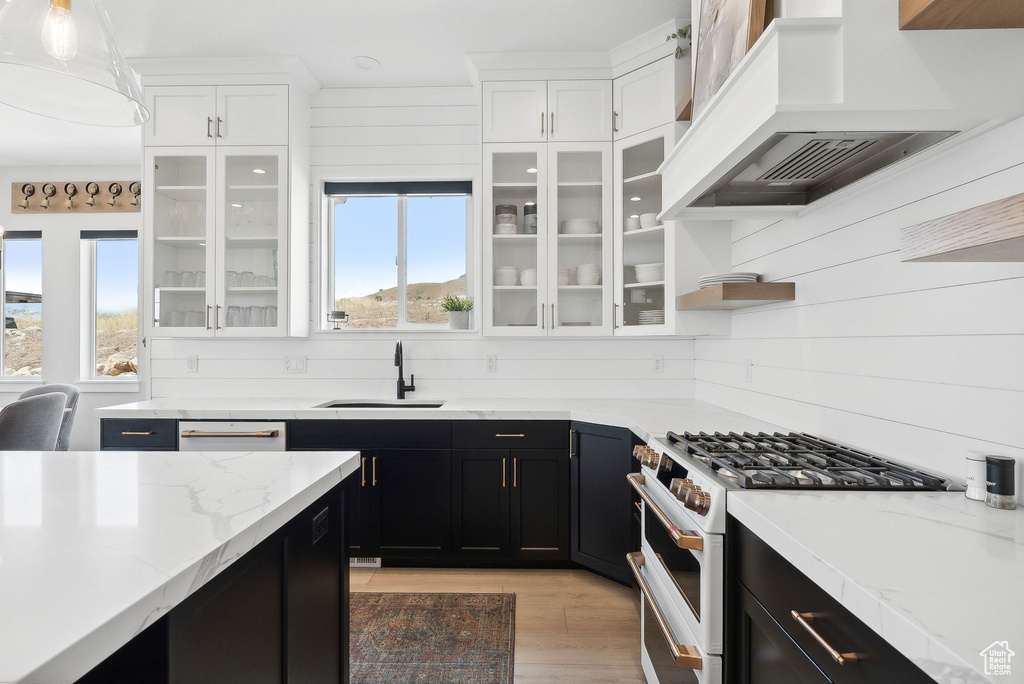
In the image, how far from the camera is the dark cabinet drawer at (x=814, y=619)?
720 millimetres

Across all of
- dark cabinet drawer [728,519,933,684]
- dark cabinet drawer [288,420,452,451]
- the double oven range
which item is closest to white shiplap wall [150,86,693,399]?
dark cabinet drawer [288,420,452,451]

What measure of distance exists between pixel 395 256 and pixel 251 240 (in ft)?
2.85

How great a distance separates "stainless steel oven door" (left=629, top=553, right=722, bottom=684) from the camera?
1.26 meters

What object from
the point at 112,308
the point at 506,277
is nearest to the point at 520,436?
the point at 506,277

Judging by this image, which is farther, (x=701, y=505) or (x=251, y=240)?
(x=251, y=240)

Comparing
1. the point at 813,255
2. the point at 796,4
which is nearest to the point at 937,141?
the point at 796,4

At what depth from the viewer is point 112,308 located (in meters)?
4.83

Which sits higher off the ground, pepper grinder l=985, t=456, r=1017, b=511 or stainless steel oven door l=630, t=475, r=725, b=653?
pepper grinder l=985, t=456, r=1017, b=511

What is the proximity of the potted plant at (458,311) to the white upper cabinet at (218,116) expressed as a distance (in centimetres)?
134

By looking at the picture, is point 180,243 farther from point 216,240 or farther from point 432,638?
point 432,638

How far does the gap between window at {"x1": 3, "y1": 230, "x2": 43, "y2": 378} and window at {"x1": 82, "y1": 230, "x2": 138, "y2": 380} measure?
0.54 metres

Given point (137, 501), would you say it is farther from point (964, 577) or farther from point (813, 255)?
point (813, 255)

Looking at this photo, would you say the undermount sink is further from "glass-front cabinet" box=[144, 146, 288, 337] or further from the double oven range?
the double oven range

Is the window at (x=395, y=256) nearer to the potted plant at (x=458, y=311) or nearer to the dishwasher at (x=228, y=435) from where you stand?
the potted plant at (x=458, y=311)
